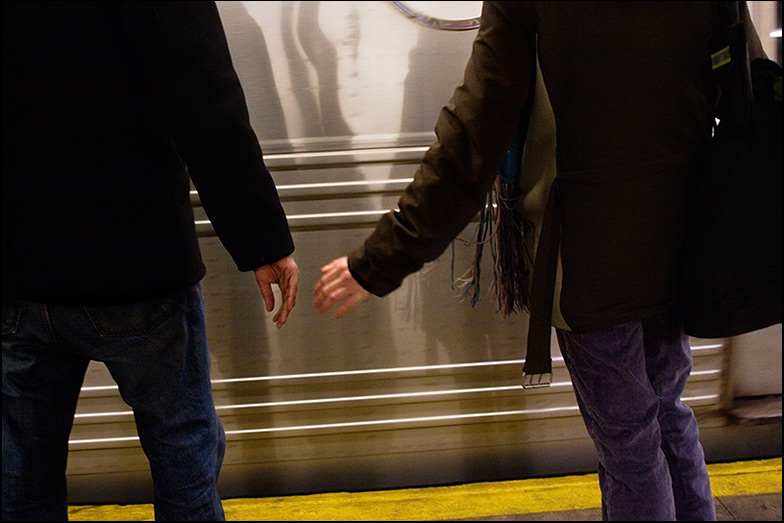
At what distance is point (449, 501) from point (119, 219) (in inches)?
50.0

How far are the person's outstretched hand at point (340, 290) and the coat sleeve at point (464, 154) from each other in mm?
19

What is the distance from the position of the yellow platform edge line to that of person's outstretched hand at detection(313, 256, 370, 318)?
0.91 m

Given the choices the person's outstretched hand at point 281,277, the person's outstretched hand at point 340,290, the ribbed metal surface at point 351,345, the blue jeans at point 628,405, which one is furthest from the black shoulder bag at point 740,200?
the ribbed metal surface at point 351,345

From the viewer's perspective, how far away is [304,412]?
6.50ft

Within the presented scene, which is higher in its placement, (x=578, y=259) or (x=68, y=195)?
(x=68, y=195)

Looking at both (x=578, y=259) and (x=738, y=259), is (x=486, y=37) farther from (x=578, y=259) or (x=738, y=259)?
(x=738, y=259)

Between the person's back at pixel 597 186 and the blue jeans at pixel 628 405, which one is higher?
the person's back at pixel 597 186

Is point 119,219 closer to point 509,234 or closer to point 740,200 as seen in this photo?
point 509,234

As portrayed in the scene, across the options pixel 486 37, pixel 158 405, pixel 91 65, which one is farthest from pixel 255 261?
pixel 486 37

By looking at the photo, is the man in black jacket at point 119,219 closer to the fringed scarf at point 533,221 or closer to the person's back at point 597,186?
the person's back at point 597,186

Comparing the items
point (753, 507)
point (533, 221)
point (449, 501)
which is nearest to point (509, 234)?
point (533, 221)

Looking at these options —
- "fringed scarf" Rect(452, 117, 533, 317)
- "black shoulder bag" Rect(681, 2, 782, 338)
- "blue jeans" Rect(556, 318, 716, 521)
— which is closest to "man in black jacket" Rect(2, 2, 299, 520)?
"fringed scarf" Rect(452, 117, 533, 317)

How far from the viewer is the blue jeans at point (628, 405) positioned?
1.19m

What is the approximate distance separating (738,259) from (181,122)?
88 centimetres
